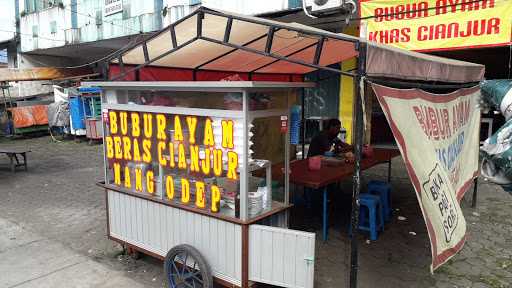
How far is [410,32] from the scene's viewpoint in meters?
7.93

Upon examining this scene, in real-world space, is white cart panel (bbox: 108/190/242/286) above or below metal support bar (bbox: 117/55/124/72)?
below

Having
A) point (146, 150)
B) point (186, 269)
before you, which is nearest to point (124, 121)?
point (146, 150)

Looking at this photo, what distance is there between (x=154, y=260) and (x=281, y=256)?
214cm

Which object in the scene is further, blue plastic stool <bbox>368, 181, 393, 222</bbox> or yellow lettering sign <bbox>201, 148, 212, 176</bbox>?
blue plastic stool <bbox>368, 181, 393, 222</bbox>

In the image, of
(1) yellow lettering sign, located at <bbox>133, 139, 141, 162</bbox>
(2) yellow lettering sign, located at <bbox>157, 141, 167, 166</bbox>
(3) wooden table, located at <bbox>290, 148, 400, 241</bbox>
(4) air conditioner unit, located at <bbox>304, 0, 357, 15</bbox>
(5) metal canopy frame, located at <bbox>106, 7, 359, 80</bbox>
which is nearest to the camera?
(5) metal canopy frame, located at <bbox>106, 7, 359, 80</bbox>

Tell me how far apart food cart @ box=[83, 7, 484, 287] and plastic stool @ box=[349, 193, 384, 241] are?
1.41 meters

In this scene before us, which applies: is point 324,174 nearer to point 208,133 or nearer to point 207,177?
point 207,177

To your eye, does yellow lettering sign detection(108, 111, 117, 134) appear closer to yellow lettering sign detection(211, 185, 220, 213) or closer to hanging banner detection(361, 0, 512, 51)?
yellow lettering sign detection(211, 185, 220, 213)

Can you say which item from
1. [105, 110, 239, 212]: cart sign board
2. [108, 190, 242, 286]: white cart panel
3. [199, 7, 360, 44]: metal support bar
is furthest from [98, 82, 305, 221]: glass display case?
[199, 7, 360, 44]: metal support bar

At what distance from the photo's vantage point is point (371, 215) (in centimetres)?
528

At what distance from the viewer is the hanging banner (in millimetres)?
6887

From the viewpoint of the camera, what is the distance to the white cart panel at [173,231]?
3762 mm

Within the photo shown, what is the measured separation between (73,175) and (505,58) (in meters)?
12.5

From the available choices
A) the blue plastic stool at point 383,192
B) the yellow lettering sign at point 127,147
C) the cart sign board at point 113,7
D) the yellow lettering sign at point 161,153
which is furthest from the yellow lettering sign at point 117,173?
the cart sign board at point 113,7
